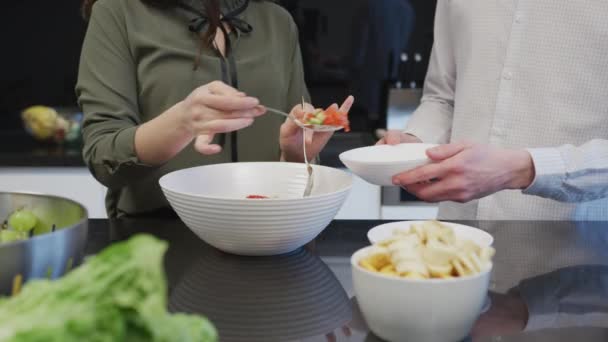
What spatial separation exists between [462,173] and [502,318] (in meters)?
0.34

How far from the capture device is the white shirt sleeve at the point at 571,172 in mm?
1201

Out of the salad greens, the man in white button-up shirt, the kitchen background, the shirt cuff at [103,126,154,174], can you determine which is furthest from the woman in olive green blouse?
the kitchen background

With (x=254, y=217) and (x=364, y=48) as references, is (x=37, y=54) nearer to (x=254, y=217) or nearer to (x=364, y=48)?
(x=364, y=48)

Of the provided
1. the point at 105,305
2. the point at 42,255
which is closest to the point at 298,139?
the point at 42,255

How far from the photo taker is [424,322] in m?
0.71

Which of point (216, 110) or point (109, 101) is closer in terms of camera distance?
point (216, 110)

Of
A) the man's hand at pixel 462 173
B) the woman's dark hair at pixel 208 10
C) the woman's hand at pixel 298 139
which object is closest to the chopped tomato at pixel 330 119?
the woman's hand at pixel 298 139

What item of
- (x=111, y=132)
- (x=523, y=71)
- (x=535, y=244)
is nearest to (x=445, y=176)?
(x=535, y=244)

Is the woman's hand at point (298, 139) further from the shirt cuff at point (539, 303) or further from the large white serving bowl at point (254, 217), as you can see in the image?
the shirt cuff at point (539, 303)

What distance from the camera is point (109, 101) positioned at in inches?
52.1

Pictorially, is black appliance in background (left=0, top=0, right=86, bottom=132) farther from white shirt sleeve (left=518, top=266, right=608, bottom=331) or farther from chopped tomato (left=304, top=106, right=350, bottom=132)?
white shirt sleeve (left=518, top=266, right=608, bottom=331)

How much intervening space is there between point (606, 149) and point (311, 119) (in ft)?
1.86

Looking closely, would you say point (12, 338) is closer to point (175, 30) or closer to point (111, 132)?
point (111, 132)

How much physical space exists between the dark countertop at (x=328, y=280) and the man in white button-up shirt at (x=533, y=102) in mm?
110
